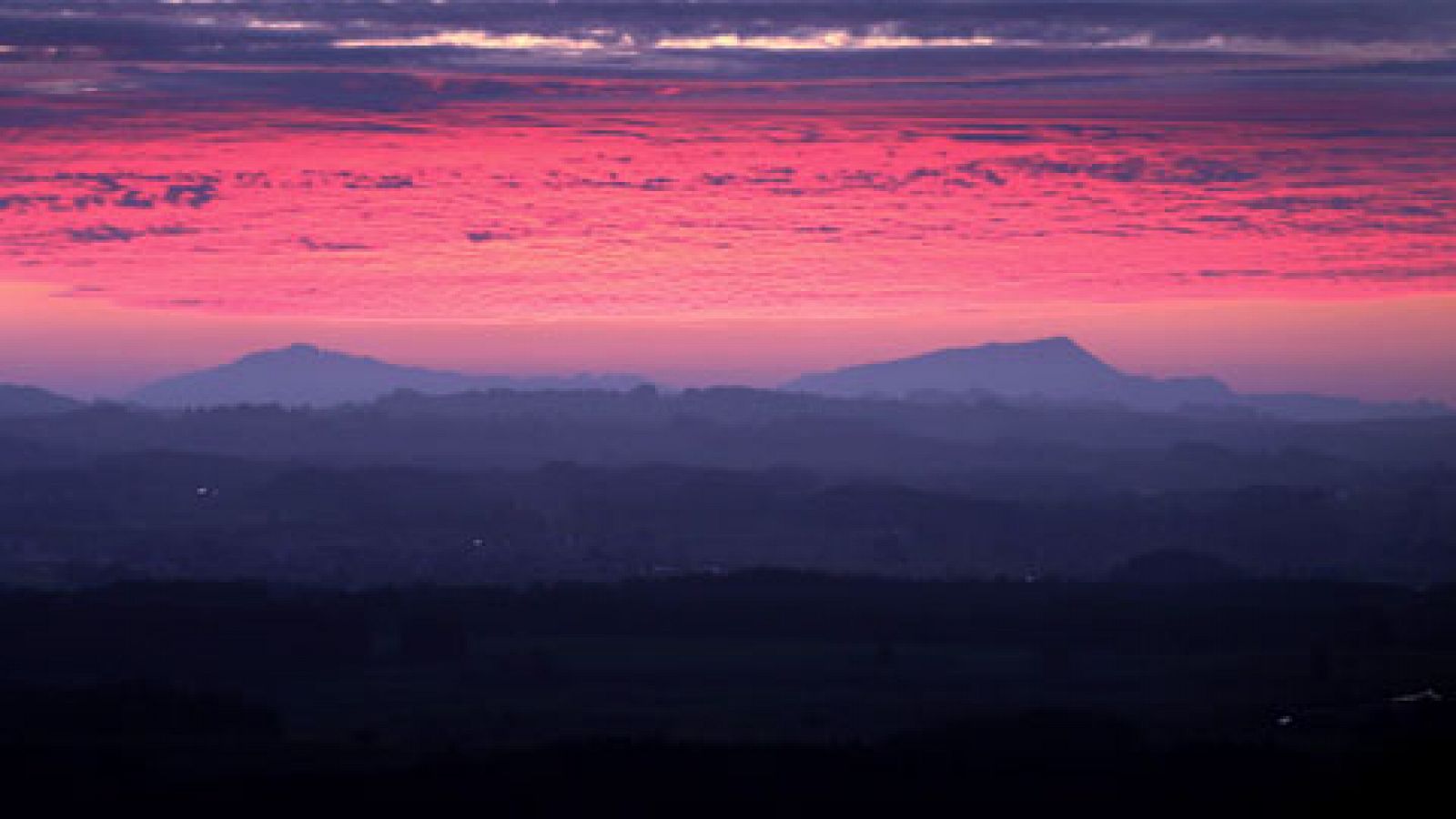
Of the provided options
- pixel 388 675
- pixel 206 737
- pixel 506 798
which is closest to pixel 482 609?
pixel 388 675

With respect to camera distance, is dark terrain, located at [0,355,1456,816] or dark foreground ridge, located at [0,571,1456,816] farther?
dark terrain, located at [0,355,1456,816]

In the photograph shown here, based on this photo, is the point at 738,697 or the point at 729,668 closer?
the point at 738,697

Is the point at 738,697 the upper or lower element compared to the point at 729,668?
upper

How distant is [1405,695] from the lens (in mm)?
96000

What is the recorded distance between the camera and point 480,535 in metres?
182

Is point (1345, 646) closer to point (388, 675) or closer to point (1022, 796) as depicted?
point (1022, 796)

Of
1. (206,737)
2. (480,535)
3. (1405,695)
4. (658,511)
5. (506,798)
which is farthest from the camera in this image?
(658,511)

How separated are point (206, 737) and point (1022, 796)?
120 feet

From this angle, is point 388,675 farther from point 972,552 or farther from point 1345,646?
point 972,552

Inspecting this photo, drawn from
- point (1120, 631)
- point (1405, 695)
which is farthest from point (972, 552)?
point (1405, 695)

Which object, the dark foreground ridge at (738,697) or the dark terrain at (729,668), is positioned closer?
the dark foreground ridge at (738,697)

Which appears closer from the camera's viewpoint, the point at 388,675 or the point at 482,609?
the point at 388,675

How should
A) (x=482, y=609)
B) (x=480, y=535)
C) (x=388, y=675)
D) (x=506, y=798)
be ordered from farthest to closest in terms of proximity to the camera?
(x=480, y=535), (x=482, y=609), (x=388, y=675), (x=506, y=798)

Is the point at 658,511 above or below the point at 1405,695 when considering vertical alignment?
below
